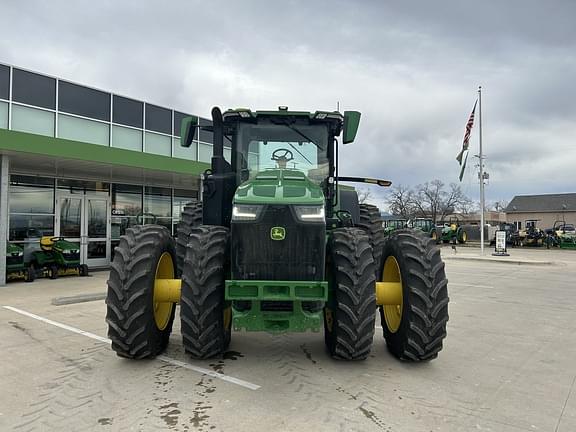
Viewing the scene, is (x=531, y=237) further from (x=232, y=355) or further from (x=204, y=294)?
(x=204, y=294)

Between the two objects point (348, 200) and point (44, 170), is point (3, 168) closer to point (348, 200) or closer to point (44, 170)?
point (44, 170)

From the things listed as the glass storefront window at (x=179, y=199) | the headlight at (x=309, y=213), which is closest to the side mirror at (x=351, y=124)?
the headlight at (x=309, y=213)

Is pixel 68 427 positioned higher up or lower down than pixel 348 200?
lower down

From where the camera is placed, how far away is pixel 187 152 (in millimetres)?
17641

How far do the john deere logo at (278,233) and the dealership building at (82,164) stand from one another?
840 cm

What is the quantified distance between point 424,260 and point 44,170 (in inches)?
481

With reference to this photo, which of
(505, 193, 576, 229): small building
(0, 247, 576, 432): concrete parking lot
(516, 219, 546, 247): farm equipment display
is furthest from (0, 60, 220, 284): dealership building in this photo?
(505, 193, 576, 229): small building

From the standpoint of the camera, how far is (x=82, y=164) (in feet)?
39.9

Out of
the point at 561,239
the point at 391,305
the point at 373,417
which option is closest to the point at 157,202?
the point at 391,305

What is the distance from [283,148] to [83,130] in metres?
10.8

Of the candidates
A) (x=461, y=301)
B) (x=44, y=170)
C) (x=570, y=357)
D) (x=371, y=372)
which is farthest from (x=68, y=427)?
(x=44, y=170)

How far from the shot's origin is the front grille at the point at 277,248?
14.2 ft

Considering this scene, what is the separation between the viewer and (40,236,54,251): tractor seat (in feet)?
40.5

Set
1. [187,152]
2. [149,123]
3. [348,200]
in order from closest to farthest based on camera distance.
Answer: [348,200] < [149,123] < [187,152]
